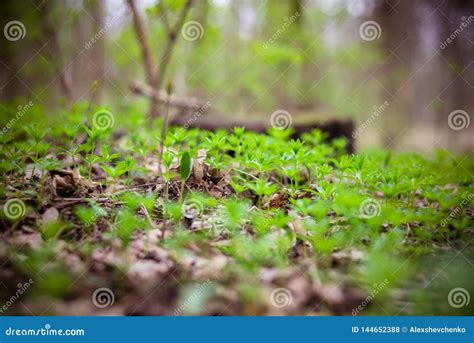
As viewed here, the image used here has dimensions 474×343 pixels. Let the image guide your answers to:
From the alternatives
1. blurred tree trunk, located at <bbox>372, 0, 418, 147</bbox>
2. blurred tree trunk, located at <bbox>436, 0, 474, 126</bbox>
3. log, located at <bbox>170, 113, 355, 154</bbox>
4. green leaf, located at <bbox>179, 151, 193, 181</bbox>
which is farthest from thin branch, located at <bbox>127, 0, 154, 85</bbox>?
blurred tree trunk, located at <bbox>372, 0, 418, 147</bbox>

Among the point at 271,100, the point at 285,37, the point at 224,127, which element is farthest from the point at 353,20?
the point at 224,127

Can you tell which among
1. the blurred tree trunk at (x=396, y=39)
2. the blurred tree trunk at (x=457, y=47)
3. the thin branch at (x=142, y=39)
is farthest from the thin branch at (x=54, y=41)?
the blurred tree trunk at (x=396, y=39)

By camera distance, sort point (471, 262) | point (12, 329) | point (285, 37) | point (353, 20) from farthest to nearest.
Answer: point (353, 20) < point (285, 37) < point (471, 262) < point (12, 329)

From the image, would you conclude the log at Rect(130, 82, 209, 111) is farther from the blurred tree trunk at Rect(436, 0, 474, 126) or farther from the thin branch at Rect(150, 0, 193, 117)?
the blurred tree trunk at Rect(436, 0, 474, 126)

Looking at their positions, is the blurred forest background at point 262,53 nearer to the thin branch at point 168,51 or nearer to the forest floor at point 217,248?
the thin branch at point 168,51

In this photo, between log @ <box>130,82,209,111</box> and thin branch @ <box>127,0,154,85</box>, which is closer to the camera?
thin branch @ <box>127,0,154,85</box>

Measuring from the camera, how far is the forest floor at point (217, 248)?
1.44 m

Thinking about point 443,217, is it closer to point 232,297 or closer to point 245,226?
point 245,226

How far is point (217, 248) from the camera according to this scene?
5.62ft

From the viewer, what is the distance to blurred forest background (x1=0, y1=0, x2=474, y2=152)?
674 centimetres

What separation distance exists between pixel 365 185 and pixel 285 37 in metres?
6.58

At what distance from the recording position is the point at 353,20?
11789 millimetres

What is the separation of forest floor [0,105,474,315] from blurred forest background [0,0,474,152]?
144 inches

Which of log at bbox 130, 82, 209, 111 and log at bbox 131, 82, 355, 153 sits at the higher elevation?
log at bbox 131, 82, 355, 153
